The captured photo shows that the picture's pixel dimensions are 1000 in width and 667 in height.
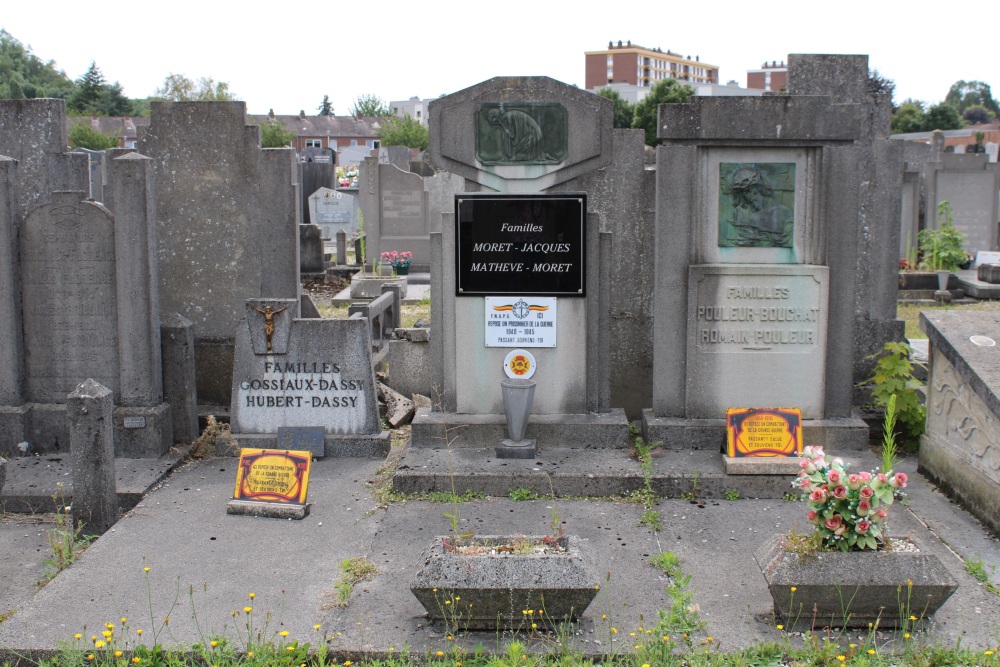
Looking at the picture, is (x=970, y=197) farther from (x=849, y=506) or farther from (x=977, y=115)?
(x=977, y=115)

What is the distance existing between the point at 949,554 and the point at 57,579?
15.8ft

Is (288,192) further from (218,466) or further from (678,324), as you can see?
(678,324)

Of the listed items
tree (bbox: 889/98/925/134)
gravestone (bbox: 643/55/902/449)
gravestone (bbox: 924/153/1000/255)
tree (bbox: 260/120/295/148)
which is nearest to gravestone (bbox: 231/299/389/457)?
gravestone (bbox: 643/55/902/449)

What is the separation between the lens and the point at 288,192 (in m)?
8.28

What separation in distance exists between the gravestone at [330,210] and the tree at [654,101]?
59.2 feet

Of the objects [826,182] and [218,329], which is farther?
[218,329]

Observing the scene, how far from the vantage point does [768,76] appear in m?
116

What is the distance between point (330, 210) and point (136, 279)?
18329 millimetres

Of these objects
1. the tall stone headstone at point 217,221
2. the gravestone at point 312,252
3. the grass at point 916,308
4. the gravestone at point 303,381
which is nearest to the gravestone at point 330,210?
the gravestone at point 312,252

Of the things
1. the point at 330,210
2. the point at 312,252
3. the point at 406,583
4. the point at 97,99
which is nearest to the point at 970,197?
the point at 312,252

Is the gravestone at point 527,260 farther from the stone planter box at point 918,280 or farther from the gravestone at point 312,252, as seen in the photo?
the gravestone at point 312,252

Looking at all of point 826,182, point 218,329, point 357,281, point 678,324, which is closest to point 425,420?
point 678,324

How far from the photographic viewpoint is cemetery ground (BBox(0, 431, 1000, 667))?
4148 millimetres

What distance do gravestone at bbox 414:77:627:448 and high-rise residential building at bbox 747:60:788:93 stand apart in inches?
4370
